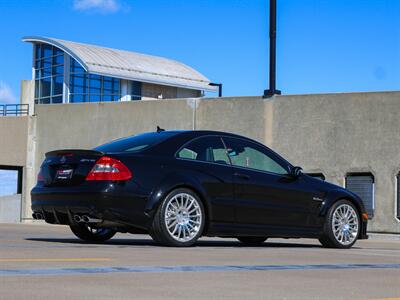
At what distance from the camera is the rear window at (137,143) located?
10602 millimetres

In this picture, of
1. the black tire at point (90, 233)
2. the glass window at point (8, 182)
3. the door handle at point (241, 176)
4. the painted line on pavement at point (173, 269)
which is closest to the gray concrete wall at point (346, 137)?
the door handle at point (241, 176)

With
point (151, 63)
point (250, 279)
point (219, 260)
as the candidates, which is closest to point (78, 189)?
point (219, 260)

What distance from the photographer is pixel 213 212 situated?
10.7 meters

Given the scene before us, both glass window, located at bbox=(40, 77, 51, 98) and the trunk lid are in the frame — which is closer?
the trunk lid

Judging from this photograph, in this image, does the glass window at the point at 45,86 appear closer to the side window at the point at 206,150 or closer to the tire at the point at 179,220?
the side window at the point at 206,150

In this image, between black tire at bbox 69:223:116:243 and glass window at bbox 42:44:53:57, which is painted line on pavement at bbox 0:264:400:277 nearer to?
black tire at bbox 69:223:116:243

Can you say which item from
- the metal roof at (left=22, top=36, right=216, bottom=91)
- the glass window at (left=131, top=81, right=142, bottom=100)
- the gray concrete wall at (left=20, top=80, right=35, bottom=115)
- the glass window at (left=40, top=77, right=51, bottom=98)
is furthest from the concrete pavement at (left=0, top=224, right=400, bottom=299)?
the glass window at (left=131, top=81, right=142, bottom=100)

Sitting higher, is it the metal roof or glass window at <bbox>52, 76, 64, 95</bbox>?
the metal roof

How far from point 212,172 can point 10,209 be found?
23988mm

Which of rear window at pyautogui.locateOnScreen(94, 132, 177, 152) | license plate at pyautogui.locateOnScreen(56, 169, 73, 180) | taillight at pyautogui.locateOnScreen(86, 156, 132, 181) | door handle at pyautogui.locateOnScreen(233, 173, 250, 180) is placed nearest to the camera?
taillight at pyautogui.locateOnScreen(86, 156, 132, 181)

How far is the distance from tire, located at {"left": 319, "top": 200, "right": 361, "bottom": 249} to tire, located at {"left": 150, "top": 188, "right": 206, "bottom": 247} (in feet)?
6.97

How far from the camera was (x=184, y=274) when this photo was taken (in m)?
6.86

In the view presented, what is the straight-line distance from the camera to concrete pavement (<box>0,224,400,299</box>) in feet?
18.8

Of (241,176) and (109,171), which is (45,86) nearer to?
(241,176)
